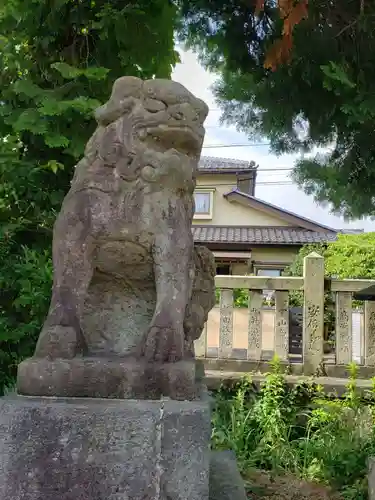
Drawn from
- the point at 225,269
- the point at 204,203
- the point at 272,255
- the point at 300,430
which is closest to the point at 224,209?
the point at 204,203

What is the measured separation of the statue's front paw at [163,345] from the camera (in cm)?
160

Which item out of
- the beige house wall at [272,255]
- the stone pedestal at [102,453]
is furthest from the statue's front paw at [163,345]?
the beige house wall at [272,255]

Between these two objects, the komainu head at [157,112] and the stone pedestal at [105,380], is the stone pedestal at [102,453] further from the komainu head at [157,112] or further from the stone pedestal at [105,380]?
the komainu head at [157,112]

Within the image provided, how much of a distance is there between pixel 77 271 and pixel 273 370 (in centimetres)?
333

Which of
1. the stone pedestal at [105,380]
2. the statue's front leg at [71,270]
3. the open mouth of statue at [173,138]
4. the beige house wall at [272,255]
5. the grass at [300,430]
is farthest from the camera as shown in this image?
the beige house wall at [272,255]

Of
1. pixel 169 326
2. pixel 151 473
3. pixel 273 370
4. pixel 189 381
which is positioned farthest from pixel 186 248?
pixel 273 370

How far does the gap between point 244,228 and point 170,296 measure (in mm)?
15281

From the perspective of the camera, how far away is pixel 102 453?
1.45 meters

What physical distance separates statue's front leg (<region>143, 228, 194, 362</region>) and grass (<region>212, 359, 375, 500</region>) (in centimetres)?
224

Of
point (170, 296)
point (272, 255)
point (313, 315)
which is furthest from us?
point (272, 255)

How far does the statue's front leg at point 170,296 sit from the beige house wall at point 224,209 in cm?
1554

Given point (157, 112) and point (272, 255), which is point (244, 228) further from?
point (157, 112)

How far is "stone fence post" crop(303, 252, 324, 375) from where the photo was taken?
4828mm

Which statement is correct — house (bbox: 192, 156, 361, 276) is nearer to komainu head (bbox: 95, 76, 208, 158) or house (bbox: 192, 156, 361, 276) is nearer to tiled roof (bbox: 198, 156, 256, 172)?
tiled roof (bbox: 198, 156, 256, 172)
